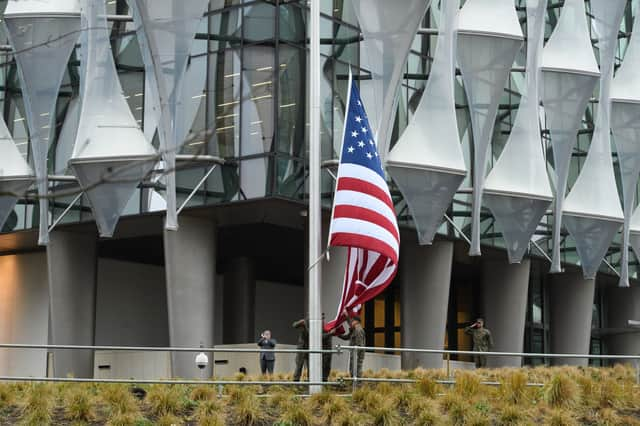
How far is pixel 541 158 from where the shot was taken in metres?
37.9

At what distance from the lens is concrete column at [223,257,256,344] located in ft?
146

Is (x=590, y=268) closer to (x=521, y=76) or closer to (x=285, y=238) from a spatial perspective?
(x=521, y=76)

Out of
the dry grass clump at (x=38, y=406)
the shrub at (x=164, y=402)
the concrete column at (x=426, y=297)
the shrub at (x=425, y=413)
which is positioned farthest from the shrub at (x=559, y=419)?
the concrete column at (x=426, y=297)

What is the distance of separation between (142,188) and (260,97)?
4.72 m

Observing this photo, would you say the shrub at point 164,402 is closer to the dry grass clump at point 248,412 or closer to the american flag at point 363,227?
the dry grass clump at point 248,412

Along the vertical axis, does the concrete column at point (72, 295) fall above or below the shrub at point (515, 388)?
above

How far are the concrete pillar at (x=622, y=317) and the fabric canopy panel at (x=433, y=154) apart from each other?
19445 mm

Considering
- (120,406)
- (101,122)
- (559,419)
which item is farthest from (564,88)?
(120,406)

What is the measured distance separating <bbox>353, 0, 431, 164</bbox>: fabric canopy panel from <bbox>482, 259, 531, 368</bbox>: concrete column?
498 inches

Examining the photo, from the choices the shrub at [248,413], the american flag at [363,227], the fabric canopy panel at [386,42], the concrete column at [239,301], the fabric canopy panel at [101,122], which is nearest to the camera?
the shrub at [248,413]

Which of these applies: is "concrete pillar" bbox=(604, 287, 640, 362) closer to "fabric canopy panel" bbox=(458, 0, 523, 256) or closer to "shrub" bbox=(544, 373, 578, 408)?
"fabric canopy panel" bbox=(458, 0, 523, 256)

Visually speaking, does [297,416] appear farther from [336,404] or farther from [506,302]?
[506,302]

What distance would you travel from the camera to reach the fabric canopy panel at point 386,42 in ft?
105

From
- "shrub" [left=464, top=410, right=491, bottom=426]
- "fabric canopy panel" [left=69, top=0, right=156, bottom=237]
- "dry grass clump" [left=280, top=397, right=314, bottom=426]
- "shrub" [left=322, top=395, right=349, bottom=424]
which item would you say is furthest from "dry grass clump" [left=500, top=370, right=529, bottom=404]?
"fabric canopy panel" [left=69, top=0, right=156, bottom=237]
